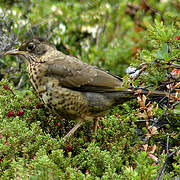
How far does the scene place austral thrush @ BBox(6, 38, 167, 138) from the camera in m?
4.23

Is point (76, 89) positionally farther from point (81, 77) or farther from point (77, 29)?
point (77, 29)

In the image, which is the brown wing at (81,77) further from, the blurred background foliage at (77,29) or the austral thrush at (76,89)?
the blurred background foliage at (77,29)

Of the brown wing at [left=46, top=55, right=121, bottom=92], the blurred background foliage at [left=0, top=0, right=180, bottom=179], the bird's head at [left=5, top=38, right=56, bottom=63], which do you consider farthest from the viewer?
the bird's head at [left=5, top=38, right=56, bottom=63]

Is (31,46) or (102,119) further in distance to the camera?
(31,46)

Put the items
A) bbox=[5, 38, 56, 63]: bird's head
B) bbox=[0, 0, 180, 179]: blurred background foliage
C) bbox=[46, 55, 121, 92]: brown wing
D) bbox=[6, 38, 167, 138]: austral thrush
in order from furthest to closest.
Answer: bbox=[5, 38, 56, 63]: bird's head
bbox=[46, 55, 121, 92]: brown wing
bbox=[6, 38, 167, 138]: austral thrush
bbox=[0, 0, 180, 179]: blurred background foliage

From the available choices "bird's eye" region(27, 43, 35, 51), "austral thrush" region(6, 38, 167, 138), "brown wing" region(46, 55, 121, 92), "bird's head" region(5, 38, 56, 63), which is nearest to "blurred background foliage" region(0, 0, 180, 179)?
"austral thrush" region(6, 38, 167, 138)

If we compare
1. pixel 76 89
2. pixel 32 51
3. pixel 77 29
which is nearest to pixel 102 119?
pixel 76 89

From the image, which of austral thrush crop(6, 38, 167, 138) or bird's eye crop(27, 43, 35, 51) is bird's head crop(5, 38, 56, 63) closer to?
bird's eye crop(27, 43, 35, 51)

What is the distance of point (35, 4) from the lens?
7613 mm

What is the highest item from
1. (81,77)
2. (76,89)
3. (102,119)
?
(81,77)

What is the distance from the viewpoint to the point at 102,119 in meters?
4.43

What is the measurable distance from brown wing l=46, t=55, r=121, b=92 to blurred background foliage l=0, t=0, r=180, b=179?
0.39 metres

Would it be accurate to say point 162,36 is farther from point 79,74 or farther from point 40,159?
point 40,159

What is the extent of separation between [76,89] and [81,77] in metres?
0.19
